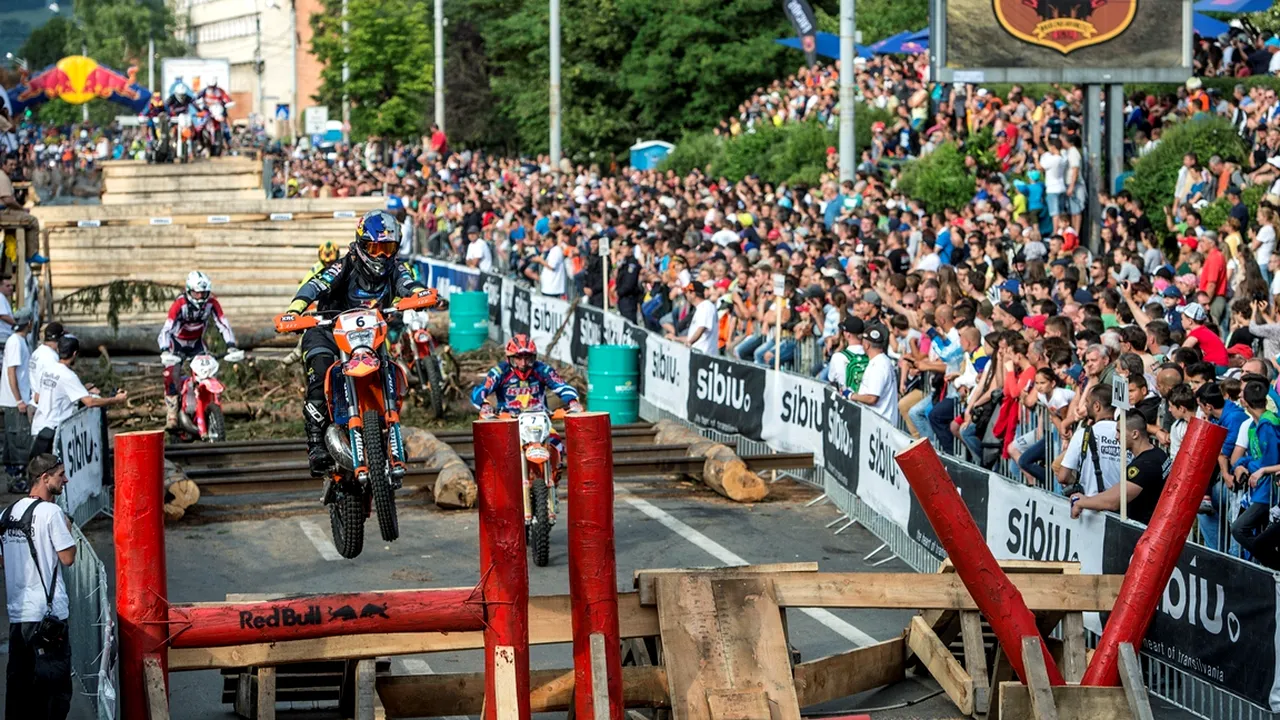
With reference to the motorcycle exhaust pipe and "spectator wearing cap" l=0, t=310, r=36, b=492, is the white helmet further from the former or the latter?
the motorcycle exhaust pipe

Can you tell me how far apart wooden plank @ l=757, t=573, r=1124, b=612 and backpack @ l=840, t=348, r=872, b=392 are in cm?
731

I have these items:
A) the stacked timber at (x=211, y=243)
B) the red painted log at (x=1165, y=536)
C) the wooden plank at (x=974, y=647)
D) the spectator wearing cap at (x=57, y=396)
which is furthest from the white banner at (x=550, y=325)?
the red painted log at (x=1165, y=536)

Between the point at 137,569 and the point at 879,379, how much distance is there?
8.92 m

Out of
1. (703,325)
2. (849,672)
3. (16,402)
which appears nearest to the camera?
(849,672)

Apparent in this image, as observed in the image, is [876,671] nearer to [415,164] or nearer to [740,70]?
[415,164]

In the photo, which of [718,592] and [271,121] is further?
[271,121]

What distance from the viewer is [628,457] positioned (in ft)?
58.0

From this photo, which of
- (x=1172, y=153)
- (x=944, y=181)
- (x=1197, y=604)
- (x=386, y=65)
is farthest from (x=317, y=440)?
(x=386, y=65)

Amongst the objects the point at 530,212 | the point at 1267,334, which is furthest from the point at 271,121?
the point at 1267,334

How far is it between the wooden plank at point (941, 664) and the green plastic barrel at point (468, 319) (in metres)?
18.6

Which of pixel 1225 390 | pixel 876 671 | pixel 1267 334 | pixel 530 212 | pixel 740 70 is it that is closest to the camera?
pixel 876 671

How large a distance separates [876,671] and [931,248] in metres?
12.0

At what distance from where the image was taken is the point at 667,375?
21.9 metres

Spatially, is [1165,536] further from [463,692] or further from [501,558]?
[463,692]
